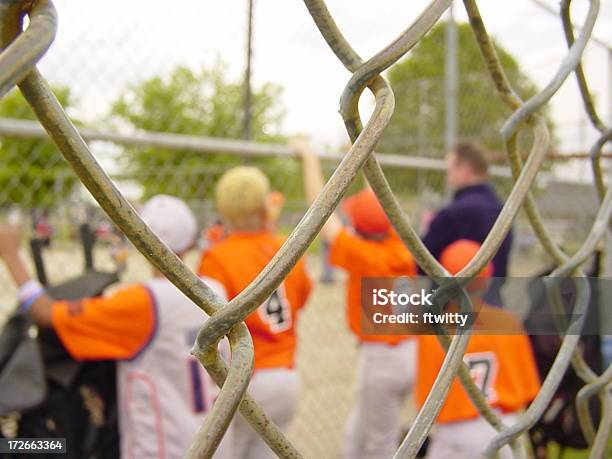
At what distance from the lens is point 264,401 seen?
2.16 metres

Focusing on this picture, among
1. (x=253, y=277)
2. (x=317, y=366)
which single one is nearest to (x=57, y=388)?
(x=253, y=277)

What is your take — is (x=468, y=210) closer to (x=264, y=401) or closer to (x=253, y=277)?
(x=253, y=277)

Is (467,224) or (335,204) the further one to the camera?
(467,224)

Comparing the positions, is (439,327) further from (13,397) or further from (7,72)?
(13,397)

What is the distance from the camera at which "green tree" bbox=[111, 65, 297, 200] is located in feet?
7.31

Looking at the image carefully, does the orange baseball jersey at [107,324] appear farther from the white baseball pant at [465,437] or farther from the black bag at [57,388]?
the white baseball pant at [465,437]

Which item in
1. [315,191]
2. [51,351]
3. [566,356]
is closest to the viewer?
[566,356]

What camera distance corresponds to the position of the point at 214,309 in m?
0.40

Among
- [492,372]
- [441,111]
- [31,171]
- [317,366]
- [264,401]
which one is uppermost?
[441,111]

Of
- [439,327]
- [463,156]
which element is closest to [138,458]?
[439,327]

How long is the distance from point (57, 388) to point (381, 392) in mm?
1576

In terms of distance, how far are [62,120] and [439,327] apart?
46 centimetres

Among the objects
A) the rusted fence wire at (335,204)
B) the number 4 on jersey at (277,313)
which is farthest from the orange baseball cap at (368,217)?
the rusted fence wire at (335,204)

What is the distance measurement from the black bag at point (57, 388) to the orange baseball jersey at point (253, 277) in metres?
0.41
